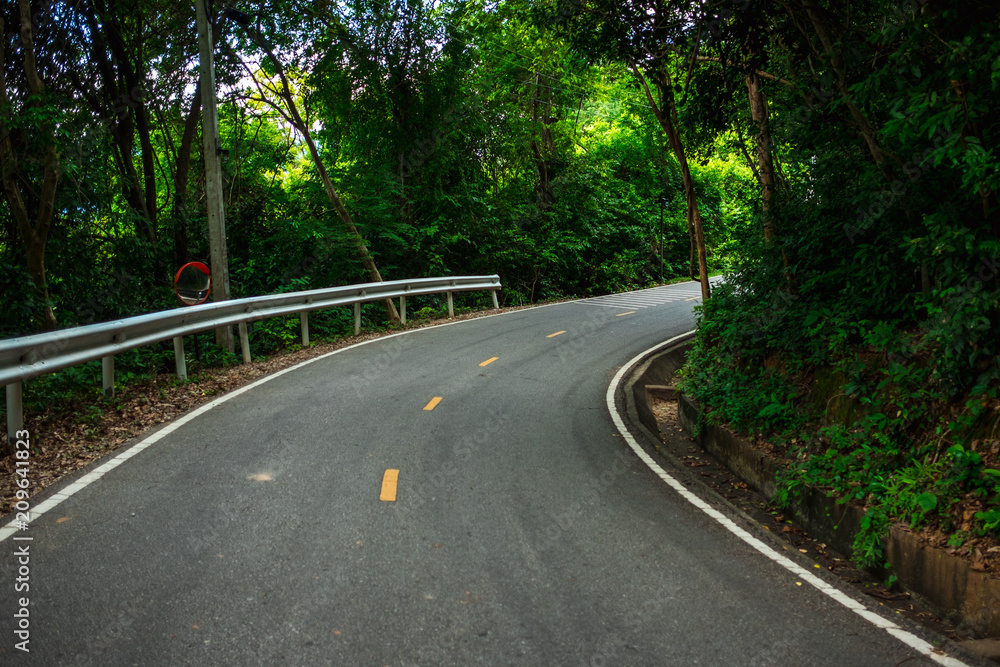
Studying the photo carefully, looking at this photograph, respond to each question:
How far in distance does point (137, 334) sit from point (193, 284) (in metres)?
2.55

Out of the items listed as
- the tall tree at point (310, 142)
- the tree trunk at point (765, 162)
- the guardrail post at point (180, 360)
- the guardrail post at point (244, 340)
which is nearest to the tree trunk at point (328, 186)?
the tall tree at point (310, 142)

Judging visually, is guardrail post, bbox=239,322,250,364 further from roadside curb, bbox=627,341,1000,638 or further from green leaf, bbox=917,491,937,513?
green leaf, bbox=917,491,937,513

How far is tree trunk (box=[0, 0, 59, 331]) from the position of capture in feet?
35.4

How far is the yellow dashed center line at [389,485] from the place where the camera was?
5.95 metres

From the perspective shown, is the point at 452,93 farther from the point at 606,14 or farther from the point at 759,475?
the point at 759,475

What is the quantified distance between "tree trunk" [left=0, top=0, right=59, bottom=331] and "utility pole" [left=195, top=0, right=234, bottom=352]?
2.44 m

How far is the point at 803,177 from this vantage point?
883cm

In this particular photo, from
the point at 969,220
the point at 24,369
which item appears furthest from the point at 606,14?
the point at 24,369

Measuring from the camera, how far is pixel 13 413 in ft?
21.6

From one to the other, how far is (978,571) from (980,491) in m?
0.74

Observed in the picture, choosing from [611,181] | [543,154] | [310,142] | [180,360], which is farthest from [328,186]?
[611,181]

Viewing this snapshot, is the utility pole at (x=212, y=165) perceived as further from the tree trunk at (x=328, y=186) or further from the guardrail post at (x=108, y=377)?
the tree trunk at (x=328, y=186)

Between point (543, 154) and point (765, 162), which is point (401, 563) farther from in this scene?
point (543, 154)

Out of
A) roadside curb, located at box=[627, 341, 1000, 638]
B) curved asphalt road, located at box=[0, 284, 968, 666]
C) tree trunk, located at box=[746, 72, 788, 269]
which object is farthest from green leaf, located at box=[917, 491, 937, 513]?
tree trunk, located at box=[746, 72, 788, 269]
